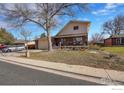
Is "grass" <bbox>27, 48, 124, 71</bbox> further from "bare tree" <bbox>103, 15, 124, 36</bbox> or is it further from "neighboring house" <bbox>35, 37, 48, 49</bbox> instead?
"bare tree" <bbox>103, 15, 124, 36</bbox>

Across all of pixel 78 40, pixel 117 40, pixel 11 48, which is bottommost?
pixel 11 48

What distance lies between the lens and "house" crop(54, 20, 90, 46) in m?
32.5

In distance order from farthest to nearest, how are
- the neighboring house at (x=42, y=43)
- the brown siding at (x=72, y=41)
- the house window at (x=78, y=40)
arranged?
the neighboring house at (x=42, y=43), the house window at (x=78, y=40), the brown siding at (x=72, y=41)

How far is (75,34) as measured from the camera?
111ft

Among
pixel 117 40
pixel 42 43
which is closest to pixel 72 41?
pixel 42 43

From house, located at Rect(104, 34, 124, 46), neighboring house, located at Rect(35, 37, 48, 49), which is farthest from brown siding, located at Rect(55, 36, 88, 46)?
house, located at Rect(104, 34, 124, 46)

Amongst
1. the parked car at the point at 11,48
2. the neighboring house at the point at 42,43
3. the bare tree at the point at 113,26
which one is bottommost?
the parked car at the point at 11,48

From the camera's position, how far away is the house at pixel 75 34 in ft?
107

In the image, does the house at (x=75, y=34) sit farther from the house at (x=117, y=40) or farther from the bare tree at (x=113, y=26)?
the bare tree at (x=113, y=26)

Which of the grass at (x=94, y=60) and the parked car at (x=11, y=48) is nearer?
the grass at (x=94, y=60)

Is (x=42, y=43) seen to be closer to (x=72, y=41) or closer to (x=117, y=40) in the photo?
(x=72, y=41)

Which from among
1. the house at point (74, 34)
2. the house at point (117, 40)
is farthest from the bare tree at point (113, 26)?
the house at point (74, 34)
